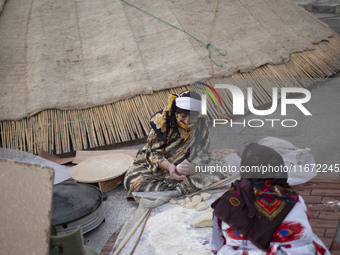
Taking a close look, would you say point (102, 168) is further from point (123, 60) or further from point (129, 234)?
point (123, 60)

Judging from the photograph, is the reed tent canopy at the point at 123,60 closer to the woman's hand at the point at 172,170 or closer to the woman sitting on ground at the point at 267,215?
the woman's hand at the point at 172,170

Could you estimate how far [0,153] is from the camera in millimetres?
Result: 4414

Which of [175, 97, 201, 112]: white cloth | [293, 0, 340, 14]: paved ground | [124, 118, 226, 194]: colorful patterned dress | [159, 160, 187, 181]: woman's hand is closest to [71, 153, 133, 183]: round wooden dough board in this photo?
[124, 118, 226, 194]: colorful patterned dress

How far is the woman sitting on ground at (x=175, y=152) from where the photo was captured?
11.3 ft

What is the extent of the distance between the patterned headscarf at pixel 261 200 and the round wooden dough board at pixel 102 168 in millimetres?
1830

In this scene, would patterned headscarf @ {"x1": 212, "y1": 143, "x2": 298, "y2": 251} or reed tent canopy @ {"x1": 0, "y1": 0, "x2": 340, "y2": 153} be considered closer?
patterned headscarf @ {"x1": 212, "y1": 143, "x2": 298, "y2": 251}

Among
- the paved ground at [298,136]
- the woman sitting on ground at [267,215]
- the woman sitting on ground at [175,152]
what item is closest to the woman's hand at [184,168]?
the woman sitting on ground at [175,152]

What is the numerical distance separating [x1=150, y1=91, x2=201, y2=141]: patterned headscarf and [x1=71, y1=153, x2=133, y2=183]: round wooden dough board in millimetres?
573

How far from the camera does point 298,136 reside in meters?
4.50

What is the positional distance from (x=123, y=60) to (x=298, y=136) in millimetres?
2186

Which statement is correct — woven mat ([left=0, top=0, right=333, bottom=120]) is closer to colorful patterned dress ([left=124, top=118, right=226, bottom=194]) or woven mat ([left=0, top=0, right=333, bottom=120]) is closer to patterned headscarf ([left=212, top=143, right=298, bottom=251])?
colorful patterned dress ([left=124, top=118, right=226, bottom=194])

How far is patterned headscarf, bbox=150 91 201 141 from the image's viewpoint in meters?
3.36

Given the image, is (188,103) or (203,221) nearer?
(203,221)

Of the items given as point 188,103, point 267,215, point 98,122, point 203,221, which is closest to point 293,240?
point 267,215
